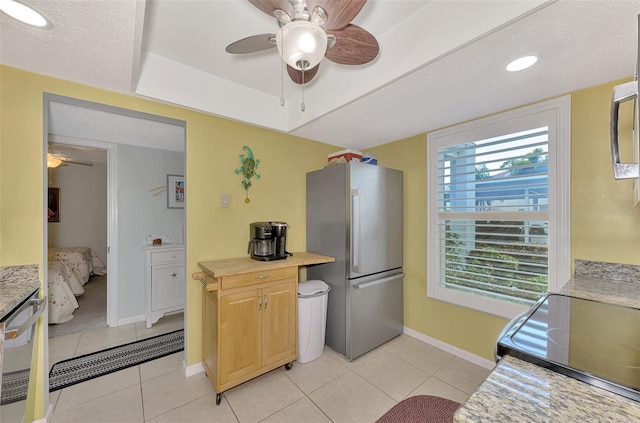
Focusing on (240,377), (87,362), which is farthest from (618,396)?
(87,362)

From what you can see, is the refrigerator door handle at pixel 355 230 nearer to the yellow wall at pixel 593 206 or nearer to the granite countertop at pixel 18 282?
the yellow wall at pixel 593 206

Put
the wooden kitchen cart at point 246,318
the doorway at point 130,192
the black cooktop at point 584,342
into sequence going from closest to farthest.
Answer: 1. the black cooktop at point 584,342
2. the wooden kitchen cart at point 246,318
3. the doorway at point 130,192

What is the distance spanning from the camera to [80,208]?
5.05 m

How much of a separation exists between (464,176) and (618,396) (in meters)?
2.07

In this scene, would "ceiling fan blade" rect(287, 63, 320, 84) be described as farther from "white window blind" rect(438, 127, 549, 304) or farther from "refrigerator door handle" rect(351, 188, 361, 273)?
"white window blind" rect(438, 127, 549, 304)

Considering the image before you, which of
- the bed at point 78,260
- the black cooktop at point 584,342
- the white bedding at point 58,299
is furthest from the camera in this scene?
the bed at point 78,260

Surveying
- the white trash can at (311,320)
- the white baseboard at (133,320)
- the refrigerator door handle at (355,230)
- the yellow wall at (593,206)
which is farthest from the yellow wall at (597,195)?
the white baseboard at (133,320)

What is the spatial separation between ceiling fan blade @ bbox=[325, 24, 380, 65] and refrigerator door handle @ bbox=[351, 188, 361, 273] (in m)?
1.18

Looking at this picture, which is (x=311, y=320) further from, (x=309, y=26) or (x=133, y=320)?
(x=133, y=320)

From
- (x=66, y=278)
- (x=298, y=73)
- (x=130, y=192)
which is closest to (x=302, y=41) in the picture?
(x=298, y=73)

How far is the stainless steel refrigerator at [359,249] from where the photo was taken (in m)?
2.32

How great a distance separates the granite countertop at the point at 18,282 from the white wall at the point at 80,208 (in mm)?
4546

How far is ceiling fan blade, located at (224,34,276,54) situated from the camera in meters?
1.17

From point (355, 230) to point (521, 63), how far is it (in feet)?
5.27
